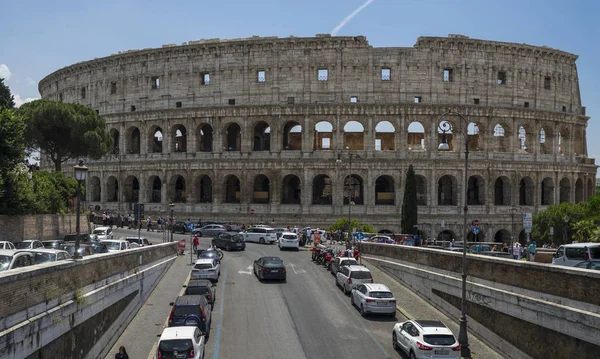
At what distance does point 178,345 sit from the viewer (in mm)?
14742

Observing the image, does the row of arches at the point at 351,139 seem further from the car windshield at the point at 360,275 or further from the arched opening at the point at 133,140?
the car windshield at the point at 360,275

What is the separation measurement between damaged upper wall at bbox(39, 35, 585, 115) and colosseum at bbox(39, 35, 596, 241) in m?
0.11

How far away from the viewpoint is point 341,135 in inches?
2046

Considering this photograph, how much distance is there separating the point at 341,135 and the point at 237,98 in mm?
11443

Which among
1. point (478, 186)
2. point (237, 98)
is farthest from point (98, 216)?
point (478, 186)

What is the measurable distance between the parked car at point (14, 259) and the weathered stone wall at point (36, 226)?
16.4 meters

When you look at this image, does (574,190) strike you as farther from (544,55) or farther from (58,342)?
(58,342)

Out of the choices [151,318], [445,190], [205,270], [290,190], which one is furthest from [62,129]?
[445,190]

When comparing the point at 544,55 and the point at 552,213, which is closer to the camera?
the point at 552,213

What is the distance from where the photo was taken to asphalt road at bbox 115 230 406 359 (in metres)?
17.8

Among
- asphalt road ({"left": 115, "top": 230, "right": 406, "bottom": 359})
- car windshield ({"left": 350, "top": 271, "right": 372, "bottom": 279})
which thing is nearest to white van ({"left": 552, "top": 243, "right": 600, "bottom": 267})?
asphalt road ({"left": 115, "top": 230, "right": 406, "bottom": 359})

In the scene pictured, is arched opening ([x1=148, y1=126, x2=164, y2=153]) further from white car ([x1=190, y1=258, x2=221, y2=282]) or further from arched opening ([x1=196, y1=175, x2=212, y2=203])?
white car ([x1=190, y1=258, x2=221, y2=282])

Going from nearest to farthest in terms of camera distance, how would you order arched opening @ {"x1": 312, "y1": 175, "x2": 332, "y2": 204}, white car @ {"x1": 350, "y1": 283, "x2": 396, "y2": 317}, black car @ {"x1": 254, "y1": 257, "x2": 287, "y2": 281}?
1. white car @ {"x1": 350, "y1": 283, "x2": 396, "y2": 317}
2. black car @ {"x1": 254, "y1": 257, "x2": 287, "y2": 281}
3. arched opening @ {"x1": 312, "y1": 175, "x2": 332, "y2": 204}

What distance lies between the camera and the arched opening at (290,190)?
55438 millimetres
